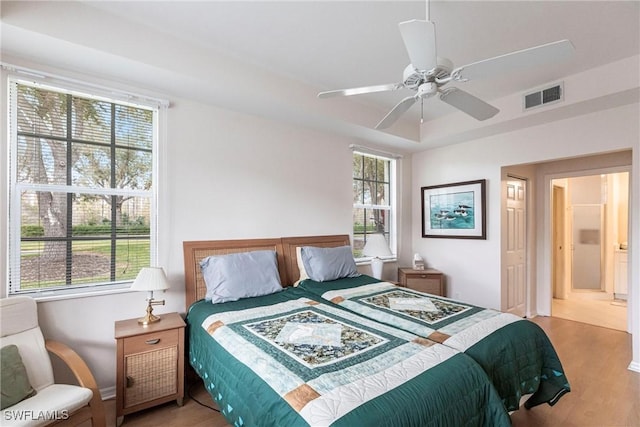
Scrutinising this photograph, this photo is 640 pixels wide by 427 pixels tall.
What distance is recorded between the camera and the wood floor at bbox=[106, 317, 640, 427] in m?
2.07

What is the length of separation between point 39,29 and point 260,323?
2.30 m

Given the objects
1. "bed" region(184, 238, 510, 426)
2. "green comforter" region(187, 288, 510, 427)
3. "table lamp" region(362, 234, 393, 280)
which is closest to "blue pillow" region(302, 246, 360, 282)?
"table lamp" region(362, 234, 393, 280)

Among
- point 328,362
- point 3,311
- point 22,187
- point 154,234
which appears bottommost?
point 328,362

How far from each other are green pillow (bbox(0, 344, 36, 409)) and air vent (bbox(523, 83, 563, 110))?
451 centimetres

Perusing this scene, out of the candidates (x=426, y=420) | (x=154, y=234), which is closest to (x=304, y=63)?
(x=154, y=234)

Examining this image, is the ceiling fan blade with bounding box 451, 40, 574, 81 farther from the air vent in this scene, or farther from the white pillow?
the white pillow

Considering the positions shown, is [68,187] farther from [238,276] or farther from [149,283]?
[238,276]

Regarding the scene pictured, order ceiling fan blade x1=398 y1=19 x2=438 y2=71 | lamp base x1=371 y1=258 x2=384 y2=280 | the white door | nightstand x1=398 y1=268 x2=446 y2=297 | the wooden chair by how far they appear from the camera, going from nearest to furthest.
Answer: ceiling fan blade x1=398 y1=19 x2=438 y2=71, the wooden chair, lamp base x1=371 y1=258 x2=384 y2=280, the white door, nightstand x1=398 y1=268 x2=446 y2=297

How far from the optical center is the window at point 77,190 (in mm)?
2123

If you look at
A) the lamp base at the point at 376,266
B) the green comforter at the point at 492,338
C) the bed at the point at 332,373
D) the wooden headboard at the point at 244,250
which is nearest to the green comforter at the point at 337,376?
the bed at the point at 332,373

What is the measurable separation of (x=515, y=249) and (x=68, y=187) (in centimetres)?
504

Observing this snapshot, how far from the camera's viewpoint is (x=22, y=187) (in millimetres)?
2111

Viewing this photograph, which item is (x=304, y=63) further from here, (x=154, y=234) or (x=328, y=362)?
(x=328, y=362)

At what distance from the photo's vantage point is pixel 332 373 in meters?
1.38
